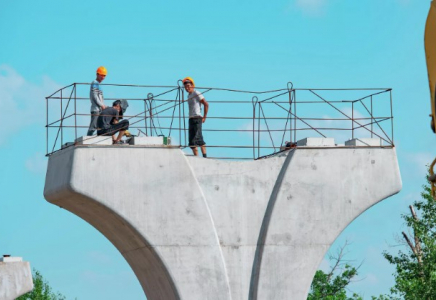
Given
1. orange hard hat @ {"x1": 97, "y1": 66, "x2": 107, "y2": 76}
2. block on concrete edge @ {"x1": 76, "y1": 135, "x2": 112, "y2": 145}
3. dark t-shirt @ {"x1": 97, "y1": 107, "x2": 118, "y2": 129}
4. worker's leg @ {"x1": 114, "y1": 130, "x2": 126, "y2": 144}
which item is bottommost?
block on concrete edge @ {"x1": 76, "y1": 135, "x2": 112, "y2": 145}

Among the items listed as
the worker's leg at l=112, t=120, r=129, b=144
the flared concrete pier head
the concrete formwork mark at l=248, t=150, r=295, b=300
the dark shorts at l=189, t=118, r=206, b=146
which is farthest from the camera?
the dark shorts at l=189, t=118, r=206, b=146

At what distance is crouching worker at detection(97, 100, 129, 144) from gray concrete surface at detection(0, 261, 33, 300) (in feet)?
33.2

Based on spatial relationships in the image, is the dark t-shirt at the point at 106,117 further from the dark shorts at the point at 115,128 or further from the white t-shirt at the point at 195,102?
the white t-shirt at the point at 195,102

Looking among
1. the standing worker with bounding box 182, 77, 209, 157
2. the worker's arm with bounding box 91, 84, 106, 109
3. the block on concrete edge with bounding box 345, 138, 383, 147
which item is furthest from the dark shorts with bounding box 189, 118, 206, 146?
the block on concrete edge with bounding box 345, 138, 383, 147

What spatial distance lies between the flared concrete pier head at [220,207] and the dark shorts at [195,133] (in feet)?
1.83

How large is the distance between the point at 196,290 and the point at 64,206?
9.48ft

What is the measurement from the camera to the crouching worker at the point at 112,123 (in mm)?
21219

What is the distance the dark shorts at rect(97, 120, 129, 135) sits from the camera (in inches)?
835

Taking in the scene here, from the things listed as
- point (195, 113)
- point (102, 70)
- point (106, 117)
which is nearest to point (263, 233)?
point (195, 113)

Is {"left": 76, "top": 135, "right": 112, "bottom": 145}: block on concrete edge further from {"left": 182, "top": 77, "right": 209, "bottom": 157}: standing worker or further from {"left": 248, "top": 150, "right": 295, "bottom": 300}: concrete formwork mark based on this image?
{"left": 248, "top": 150, "right": 295, "bottom": 300}: concrete formwork mark

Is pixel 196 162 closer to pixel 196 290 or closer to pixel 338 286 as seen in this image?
pixel 196 290

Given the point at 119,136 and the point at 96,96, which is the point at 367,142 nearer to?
the point at 119,136

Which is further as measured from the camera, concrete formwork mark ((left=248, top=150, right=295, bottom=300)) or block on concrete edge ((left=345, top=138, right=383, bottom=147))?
block on concrete edge ((left=345, top=138, right=383, bottom=147))

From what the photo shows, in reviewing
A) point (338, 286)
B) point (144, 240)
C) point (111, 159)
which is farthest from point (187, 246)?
point (338, 286)
